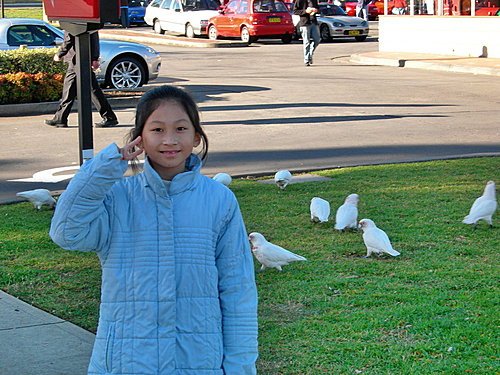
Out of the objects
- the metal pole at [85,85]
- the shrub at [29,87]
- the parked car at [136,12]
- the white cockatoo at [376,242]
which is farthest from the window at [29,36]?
the parked car at [136,12]

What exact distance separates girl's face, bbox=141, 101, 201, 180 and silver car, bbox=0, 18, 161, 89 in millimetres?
16607

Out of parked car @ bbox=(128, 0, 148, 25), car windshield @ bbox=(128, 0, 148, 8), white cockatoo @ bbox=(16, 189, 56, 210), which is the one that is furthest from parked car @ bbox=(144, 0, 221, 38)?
white cockatoo @ bbox=(16, 189, 56, 210)

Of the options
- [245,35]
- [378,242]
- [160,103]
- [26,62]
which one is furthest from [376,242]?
[245,35]

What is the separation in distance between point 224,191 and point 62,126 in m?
12.4

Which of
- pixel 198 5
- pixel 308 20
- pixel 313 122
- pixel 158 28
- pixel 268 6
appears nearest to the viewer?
pixel 313 122

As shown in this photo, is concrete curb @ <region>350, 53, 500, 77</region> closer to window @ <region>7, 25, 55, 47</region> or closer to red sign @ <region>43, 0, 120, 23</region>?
window @ <region>7, 25, 55, 47</region>

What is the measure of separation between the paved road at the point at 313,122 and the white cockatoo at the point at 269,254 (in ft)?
13.4

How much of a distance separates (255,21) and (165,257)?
33671mm

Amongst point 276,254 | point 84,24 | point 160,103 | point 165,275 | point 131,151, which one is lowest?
point 276,254

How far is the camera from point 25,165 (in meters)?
12.1

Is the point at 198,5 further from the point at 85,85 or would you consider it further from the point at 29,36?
the point at 85,85

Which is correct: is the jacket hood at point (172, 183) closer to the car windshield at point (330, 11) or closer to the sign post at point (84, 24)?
the sign post at point (84, 24)

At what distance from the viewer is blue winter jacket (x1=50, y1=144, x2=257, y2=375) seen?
315 centimetres

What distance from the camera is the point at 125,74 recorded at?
20.0 m
